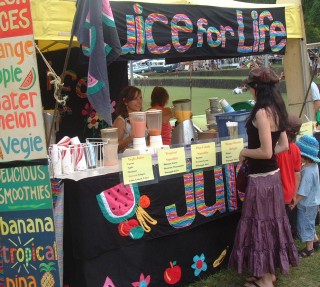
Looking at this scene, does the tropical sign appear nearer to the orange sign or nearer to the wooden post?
the wooden post

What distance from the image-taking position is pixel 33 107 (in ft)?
9.48

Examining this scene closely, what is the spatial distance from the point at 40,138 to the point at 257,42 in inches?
101

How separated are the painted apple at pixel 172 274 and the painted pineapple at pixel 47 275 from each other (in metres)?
0.98

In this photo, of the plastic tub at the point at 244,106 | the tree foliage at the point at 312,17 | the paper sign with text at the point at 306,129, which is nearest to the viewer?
the paper sign with text at the point at 306,129

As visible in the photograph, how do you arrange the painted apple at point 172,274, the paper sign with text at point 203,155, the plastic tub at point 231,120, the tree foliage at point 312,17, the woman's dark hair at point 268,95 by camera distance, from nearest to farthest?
the woman's dark hair at point 268,95, the painted apple at point 172,274, the paper sign with text at point 203,155, the plastic tub at point 231,120, the tree foliage at point 312,17

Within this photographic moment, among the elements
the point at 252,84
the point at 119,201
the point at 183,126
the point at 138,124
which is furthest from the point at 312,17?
the point at 119,201

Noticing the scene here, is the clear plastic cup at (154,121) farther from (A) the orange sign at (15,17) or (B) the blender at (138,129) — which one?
(A) the orange sign at (15,17)

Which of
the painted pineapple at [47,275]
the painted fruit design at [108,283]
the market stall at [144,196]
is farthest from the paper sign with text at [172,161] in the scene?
the painted pineapple at [47,275]

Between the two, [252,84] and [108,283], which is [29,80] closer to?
[108,283]

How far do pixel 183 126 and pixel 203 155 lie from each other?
59cm

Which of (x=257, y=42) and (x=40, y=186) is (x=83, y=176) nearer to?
(x=40, y=186)

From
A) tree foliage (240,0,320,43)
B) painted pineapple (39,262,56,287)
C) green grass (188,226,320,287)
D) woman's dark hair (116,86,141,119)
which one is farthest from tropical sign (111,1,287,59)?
tree foliage (240,0,320,43)

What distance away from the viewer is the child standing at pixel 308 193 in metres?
4.33

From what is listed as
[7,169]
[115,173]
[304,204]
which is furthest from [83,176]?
[304,204]
